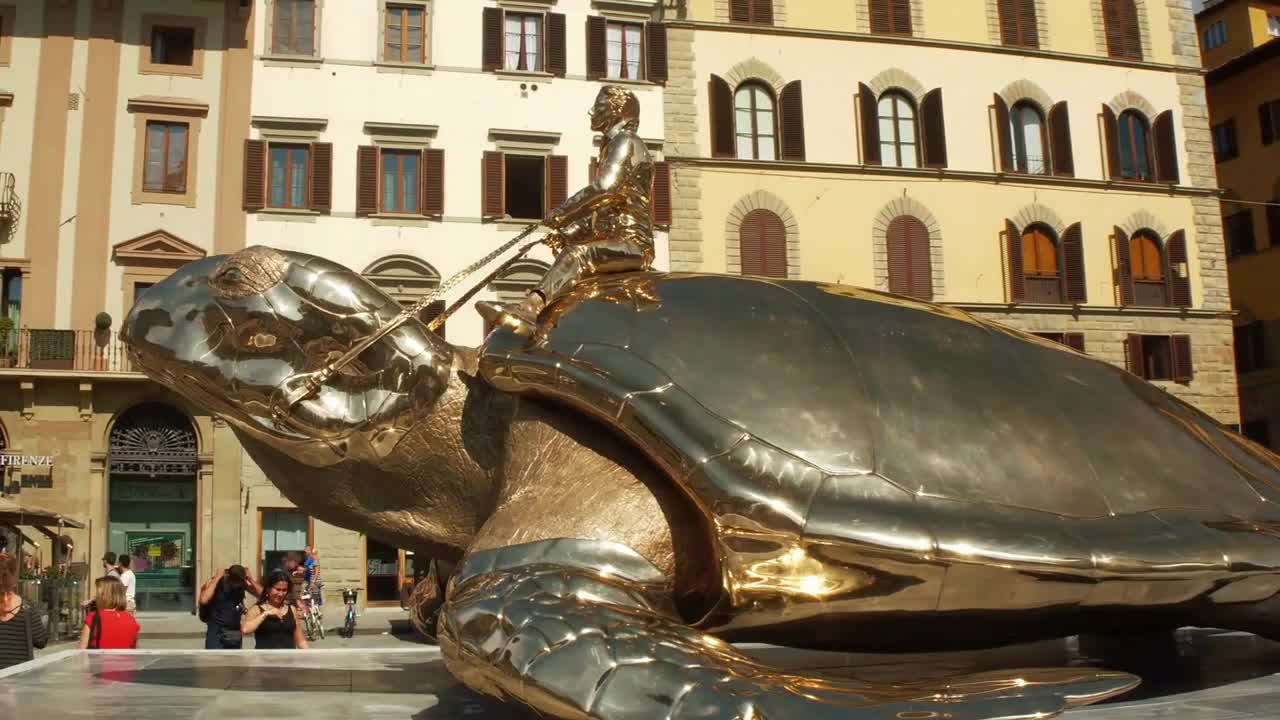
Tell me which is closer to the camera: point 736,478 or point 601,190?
point 736,478

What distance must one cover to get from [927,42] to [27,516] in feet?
78.4

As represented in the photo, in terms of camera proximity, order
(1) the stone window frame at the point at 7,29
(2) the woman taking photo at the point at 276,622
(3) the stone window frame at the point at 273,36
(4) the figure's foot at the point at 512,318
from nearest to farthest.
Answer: (4) the figure's foot at the point at 512,318, (2) the woman taking photo at the point at 276,622, (1) the stone window frame at the point at 7,29, (3) the stone window frame at the point at 273,36

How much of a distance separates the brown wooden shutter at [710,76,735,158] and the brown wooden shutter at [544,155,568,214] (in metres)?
3.86

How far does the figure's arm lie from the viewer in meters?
5.94

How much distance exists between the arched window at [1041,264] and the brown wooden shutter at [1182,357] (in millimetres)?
3546

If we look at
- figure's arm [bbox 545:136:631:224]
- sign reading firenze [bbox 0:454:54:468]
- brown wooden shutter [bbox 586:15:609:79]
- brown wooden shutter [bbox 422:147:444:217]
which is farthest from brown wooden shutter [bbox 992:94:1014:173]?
figure's arm [bbox 545:136:631:224]

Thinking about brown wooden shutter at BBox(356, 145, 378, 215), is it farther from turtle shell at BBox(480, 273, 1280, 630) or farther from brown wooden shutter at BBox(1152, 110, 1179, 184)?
turtle shell at BBox(480, 273, 1280, 630)

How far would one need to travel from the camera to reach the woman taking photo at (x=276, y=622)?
879cm

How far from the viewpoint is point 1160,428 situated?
15.3ft

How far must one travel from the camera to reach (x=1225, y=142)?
36.2 metres

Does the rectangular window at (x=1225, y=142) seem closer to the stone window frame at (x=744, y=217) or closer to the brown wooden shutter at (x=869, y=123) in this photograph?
the brown wooden shutter at (x=869, y=123)

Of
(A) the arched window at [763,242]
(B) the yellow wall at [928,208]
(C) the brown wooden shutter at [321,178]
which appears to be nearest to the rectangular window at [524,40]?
(C) the brown wooden shutter at [321,178]

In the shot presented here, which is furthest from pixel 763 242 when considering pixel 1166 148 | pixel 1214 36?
pixel 1214 36

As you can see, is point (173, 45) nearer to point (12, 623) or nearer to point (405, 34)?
point (405, 34)
